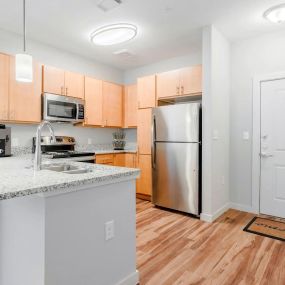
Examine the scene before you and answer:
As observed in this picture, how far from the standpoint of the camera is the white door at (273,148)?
3182mm

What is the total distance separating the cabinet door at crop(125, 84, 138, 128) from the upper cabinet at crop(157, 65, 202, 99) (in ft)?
2.77

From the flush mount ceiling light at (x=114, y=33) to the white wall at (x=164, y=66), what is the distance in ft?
4.81

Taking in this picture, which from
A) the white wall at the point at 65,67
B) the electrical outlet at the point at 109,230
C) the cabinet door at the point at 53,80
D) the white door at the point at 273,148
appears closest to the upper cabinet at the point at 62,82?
the cabinet door at the point at 53,80

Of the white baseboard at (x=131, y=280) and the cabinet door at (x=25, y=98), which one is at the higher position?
the cabinet door at (x=25, y=98)

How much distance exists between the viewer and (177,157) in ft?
11.0

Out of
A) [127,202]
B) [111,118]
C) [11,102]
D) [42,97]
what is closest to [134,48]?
[111,118]

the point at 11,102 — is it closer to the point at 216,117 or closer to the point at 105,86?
the point at 105,86

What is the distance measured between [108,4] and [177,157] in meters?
2.13

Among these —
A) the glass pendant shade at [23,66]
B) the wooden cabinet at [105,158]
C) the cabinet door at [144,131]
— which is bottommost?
the wooden cabinet at [105,158]

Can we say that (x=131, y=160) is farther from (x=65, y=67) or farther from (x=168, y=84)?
(x=65, y=67)

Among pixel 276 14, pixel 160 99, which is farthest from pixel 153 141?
pixel 276 14

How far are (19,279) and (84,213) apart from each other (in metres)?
0.51

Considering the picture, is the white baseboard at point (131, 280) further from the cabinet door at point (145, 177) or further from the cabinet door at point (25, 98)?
the cabinet door at point (25, 98)

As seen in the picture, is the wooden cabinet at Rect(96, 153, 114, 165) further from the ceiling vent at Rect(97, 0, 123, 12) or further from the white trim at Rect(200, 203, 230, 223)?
the ceiling vent at Rect(97, 0, 123, 12)
